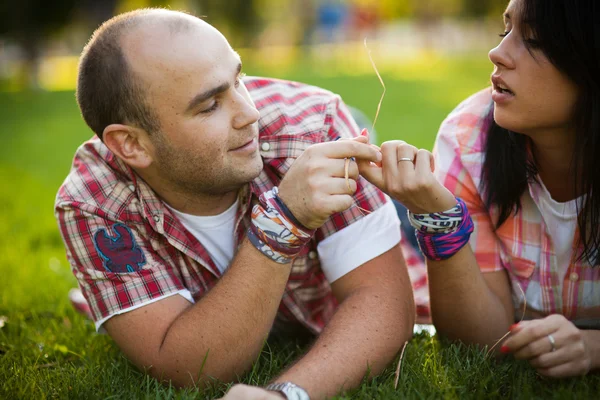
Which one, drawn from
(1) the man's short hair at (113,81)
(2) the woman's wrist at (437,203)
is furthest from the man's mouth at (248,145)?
(2) the woman's wrist at (437,203)

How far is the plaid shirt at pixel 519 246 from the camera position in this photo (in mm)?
2865

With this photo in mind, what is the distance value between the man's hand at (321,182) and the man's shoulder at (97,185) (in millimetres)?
755

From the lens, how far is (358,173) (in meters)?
2.47

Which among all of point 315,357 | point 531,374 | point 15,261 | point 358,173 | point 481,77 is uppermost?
point 358,173

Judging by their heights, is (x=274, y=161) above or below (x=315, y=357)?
above

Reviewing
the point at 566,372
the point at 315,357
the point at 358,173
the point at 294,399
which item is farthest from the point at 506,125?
the point at 294,399

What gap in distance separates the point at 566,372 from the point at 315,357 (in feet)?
2.91

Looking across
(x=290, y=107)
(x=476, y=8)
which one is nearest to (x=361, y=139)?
(x=290, y=107)

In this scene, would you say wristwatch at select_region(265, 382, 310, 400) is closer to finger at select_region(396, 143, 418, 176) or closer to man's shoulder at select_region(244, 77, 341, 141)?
finger at select_region(396, 143, 418, 176)

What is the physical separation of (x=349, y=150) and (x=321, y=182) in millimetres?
161

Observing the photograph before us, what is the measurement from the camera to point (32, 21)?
1964 cm

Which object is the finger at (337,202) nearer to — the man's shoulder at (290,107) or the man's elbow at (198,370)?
the man's shoulder at (290,107)

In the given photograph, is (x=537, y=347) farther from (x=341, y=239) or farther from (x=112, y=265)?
(x=112, y=265)

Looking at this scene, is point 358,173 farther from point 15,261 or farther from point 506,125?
point 15,261
